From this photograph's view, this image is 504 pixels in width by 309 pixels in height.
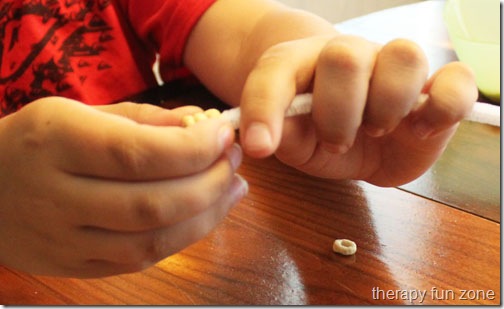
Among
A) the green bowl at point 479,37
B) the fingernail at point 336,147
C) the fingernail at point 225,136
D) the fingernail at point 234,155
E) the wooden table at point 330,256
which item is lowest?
the wooden table at point 330,256

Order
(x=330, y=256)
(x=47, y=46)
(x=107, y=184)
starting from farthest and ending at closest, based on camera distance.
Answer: (x=47, y=46) → (x=330, y=256) → (x=107, y=184)

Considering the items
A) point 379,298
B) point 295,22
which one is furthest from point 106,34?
point 379,298

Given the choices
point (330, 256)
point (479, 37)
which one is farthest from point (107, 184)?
point (479, 37)

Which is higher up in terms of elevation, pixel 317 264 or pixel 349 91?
pixel 349 91

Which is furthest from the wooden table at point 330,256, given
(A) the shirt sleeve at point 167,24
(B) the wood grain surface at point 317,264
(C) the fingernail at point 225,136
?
(A) the shirt sleeve at point 167,24

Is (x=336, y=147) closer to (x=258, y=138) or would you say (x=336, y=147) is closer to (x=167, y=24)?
(x=258, y=138)

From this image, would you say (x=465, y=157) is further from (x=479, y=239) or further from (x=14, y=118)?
(x=14, y=118)

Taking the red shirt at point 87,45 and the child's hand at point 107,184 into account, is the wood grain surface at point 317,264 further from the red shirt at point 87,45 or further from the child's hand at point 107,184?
the red shirt at point 87,45
